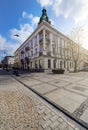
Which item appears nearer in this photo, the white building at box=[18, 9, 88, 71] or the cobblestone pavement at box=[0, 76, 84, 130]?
the cobblestone pavement at box=[0, 76, 84, 130]

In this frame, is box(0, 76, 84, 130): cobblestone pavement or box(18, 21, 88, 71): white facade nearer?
box(0, 76, 84, 130): cobblestone pavement

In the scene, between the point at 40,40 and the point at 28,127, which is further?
the point at 40,40

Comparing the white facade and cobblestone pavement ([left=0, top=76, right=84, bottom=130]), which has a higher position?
the white facade

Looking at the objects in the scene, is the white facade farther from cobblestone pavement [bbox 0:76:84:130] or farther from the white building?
cobblestone pavement [bbox 0:76:84:130]

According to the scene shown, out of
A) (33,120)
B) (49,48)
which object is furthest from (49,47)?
(33,120)

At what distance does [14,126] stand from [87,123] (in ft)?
6.75

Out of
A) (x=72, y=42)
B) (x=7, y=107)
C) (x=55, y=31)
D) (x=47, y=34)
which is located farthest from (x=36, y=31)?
(x=7, y=107)

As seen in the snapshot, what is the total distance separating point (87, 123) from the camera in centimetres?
269

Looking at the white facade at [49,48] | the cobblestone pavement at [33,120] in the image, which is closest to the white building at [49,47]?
the white facade at [49,48]

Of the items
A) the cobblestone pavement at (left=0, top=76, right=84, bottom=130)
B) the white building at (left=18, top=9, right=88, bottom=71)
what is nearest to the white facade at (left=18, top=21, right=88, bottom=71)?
the white building at (left=18, top=9, right=88, bottom=71)

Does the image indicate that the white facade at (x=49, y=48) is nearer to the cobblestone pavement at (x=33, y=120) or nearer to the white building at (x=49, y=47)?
the white building at (x=49, y=47)

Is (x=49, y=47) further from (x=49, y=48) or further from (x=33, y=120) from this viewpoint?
(x=33, y=120)

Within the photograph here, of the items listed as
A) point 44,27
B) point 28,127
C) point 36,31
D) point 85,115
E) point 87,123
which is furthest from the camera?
point 36,31

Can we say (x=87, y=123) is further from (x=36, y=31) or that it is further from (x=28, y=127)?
(x=36, y=31)
